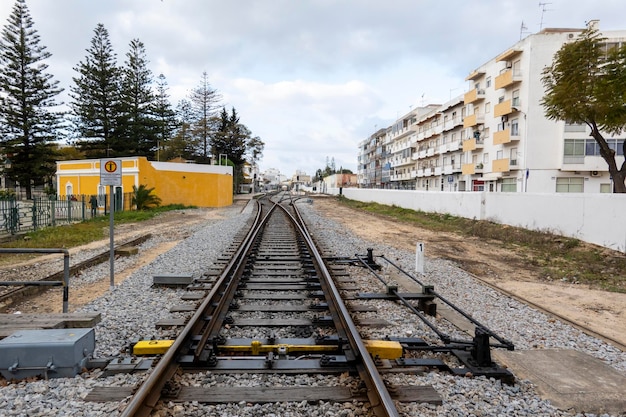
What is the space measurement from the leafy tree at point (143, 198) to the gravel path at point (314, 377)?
21624 millimetres

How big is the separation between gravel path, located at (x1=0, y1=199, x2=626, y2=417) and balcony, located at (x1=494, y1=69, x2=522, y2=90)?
3571 cm

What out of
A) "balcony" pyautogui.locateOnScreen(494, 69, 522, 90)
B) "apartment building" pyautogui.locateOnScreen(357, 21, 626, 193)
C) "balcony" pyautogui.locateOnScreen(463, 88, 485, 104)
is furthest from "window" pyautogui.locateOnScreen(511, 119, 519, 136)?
"balcony" pyautogui.locateOnScreen(463, 88, 485, 104)

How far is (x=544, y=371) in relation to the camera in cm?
392

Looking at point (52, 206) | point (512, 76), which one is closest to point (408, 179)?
point (512, 76)

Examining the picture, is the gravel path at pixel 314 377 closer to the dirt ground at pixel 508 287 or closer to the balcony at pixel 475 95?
the dirt ground at pixel 508 287

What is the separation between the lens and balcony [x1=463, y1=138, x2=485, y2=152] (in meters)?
45.3

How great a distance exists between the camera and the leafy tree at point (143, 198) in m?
29.0

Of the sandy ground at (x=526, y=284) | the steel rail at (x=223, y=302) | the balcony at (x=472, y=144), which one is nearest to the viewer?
the steel rail at (x=223, y=302)

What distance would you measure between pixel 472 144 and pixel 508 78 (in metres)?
9.22

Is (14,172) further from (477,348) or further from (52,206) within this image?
(477,348)

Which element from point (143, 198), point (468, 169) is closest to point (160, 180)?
Result: point (143, 198)

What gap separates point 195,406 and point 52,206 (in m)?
18.7

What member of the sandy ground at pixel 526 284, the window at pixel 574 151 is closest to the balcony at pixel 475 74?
the window at pixel 574 151

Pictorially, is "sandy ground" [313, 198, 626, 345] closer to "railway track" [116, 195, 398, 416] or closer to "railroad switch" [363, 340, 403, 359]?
"railroad switch" [363, 340, 403, 359]
